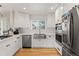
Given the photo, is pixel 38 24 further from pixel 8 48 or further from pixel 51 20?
pixel 8 48

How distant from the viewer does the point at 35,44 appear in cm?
624

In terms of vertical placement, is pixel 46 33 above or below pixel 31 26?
below

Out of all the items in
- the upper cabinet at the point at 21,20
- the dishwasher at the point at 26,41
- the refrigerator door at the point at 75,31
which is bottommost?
the dishwasher at the point at 26,41

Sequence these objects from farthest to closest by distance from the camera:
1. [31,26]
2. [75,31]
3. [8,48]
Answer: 1. [31,26]
2. [8,48]
3. [75,31]

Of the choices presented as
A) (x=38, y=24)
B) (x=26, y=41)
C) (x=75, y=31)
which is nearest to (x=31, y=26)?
(x=38, y=24)

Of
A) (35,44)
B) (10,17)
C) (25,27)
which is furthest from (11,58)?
(35,44)

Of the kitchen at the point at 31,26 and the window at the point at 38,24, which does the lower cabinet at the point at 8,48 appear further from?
the window at the point at 38,24

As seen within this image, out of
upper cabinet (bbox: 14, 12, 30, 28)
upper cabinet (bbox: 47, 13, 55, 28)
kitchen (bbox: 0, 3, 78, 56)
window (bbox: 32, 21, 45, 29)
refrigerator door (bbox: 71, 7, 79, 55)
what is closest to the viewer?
refrigerator door (bbox: 71, 7, 79, 55)

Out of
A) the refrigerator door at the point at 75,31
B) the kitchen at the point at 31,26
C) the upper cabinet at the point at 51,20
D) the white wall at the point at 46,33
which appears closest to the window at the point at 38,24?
the kitchen at the point at 31,26

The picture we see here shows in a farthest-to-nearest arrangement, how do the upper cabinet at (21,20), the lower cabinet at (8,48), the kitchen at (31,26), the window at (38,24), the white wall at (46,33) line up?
the window at (38,24)
the white wall at (46,33)
the upper cabinet at (21,20)
the kitchen at (31,26)
the lower cabinet at (8,48)

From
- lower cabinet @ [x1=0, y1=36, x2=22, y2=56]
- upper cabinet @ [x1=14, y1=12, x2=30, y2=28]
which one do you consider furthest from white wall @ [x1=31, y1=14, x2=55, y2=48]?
lower cabinet @ [x1=0, y1=36, x2=22, y2=56]

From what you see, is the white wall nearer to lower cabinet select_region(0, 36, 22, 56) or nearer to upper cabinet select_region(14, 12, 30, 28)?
upper cabinet select_region(14, 12, 30, 28)

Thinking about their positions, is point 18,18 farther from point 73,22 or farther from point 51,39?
point 73,22

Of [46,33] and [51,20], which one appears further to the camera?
[46,33]
